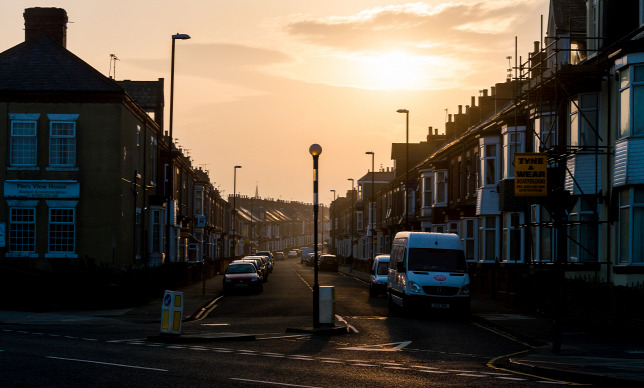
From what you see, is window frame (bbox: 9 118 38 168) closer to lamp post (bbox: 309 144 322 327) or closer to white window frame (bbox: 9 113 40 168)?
white window frame (bbox: 9 113 40 168)

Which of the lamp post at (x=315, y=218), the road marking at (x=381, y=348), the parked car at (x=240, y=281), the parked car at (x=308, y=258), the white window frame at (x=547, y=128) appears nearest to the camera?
the road marking at (x=381, y=348)

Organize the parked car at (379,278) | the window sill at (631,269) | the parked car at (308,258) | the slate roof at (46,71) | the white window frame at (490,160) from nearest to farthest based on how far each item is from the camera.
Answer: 1. the window sill at (631,269)
2. the slate roof at (46,71)
3. the parked car at (379,278)
4. the white window frame at (490,160)
5. the parked car at (308,258)

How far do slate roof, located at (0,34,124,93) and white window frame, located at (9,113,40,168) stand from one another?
4.15ft

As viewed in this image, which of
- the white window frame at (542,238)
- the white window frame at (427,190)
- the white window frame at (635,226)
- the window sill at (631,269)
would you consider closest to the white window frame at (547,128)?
the white window frame at (542,238)

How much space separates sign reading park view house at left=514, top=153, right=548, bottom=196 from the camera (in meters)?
26.6

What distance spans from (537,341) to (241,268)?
23.6 metres

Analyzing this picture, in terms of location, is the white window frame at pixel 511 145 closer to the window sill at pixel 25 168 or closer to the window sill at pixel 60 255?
the window sill at pixel 60 255

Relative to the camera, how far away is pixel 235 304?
33.6 m

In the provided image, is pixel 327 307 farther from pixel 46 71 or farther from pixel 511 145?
pixel 46 71

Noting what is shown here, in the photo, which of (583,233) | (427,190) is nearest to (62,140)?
(583,233)

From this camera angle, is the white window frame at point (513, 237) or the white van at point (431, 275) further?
the white window frame at point (513, 237)

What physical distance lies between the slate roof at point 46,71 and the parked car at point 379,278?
13668 mm

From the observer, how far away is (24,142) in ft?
118

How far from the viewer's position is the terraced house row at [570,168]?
24.0m
